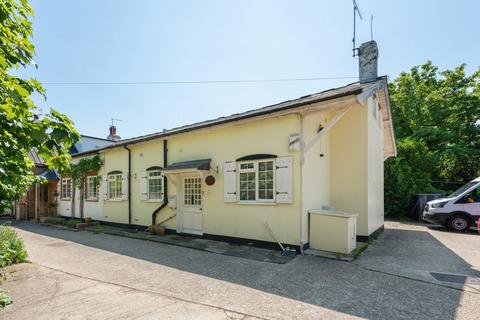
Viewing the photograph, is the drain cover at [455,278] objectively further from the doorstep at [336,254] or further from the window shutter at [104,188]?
the window shutter at [104,188]

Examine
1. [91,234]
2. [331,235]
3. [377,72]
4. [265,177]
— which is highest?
[377,72]

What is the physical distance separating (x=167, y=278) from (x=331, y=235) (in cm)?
404

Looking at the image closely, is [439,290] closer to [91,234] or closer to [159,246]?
[159,246]

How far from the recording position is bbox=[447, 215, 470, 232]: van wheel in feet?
34.8

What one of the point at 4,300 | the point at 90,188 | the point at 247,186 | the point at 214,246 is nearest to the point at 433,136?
the point at 247,186

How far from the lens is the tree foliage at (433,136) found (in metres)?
14.9

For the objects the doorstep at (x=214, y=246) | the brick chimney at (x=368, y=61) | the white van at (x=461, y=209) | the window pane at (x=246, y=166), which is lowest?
the doorstep at (x=214, y=246)

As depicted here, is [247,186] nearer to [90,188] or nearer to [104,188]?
[104,188]

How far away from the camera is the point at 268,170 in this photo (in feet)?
25.4

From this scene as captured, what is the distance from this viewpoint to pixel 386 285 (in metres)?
4.96

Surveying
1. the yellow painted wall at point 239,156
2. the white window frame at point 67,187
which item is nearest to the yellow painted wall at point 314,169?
the yellow painted wall at point 239,156

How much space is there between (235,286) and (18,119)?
4013 millimetres

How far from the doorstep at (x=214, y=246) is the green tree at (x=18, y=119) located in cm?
500

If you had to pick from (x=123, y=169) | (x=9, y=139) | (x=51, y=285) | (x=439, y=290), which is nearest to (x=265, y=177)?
(x=439, y=290)
